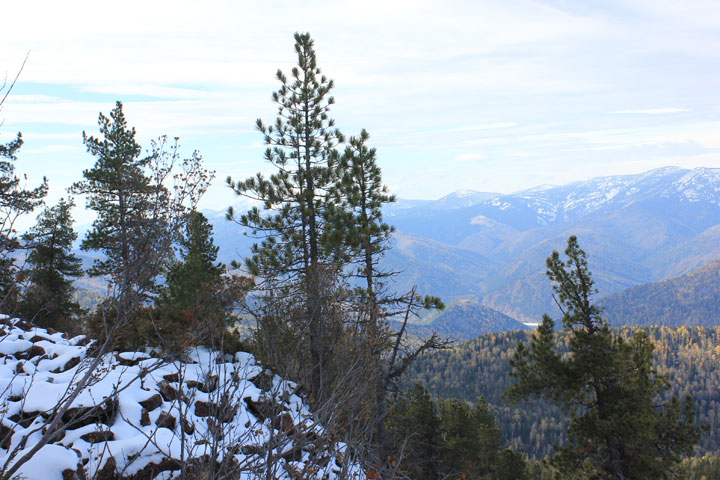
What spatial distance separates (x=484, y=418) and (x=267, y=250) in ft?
60.4

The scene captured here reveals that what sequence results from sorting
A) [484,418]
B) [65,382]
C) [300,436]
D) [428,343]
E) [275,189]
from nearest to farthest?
[300,436] < [65,382] < [428,343] < [275,189] < [484,418]

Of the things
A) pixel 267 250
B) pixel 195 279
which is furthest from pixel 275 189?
pixel 195 279

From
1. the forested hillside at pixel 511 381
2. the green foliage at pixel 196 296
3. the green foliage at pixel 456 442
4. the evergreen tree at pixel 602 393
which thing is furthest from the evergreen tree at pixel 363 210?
the forested hillside at pixel 511 381

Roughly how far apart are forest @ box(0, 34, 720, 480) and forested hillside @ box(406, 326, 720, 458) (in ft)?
330

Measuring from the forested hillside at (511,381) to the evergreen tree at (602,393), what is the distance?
104 metres

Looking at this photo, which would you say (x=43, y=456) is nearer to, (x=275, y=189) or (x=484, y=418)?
(x=275, y=189)

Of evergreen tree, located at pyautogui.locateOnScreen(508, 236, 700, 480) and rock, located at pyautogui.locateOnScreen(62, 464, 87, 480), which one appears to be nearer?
rock, located at pyautogui.locateOnScreen(62, 464, 87, 480)

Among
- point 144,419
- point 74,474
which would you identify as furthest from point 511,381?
point 74,474

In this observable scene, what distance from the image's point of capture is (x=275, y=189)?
16.9m

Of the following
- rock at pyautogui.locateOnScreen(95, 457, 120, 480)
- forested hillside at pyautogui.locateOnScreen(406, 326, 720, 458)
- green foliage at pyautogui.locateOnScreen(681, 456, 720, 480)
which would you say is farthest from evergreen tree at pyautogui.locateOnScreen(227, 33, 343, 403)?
forested hillside at pyautogui.locateOnScreen(406, 326, 720, 458)

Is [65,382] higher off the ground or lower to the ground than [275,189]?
lower

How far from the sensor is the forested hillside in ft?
428

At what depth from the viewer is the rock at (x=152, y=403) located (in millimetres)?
9969

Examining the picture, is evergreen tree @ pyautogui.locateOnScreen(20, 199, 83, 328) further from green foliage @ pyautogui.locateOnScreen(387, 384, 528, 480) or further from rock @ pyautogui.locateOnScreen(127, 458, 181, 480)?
rock @ pyautogui.locateOnScreen(127, 458, 181, 480)
